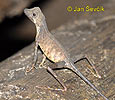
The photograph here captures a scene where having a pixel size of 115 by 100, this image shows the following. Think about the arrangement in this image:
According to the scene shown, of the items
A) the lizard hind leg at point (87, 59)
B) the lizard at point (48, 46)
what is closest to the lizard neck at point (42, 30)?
the lizard at point (48, 46)

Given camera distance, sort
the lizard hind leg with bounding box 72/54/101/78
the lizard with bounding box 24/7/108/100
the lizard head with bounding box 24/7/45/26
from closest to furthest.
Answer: the lizard hind leg with bounding box 72/54/101/78 < the lizard with bounding box 24/7/108/100 < the lizard head with bounding box 24/7/45/26

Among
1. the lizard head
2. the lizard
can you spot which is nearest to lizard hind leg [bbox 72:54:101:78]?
the lizard

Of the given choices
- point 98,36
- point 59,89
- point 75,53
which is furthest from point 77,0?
point 59,89

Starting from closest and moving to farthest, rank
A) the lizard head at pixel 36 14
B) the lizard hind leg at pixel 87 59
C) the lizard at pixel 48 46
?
1. the lizard hind leg at pixel 87 59
2. the lizard at pixel 48 46
3. the lizard head at pixel 36 14

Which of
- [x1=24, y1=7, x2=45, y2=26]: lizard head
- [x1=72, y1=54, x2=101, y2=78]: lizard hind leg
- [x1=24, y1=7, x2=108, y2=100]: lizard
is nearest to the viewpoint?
[x1=72, y1=54, x2=101, y2=78]: lizard hind leg

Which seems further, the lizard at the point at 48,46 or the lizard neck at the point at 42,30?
the lizard neck at the point at 42,30

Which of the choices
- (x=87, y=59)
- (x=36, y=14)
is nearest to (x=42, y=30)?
(x=36, y=14)

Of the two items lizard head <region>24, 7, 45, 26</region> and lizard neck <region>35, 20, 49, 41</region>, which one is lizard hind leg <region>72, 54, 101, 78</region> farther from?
lizard head <region>24, 7, 45, 26</region>

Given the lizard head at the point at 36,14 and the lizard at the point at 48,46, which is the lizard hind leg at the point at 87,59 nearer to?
the lizard at the point at 48,46

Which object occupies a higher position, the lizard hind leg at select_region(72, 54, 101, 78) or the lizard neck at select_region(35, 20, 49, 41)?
the lizard neck at select_region(35, 20, 49, 41)

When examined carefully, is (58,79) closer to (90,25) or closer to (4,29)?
(90,25)

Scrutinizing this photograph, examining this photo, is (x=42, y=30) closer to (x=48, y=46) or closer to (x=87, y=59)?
(x=48, y=46)
